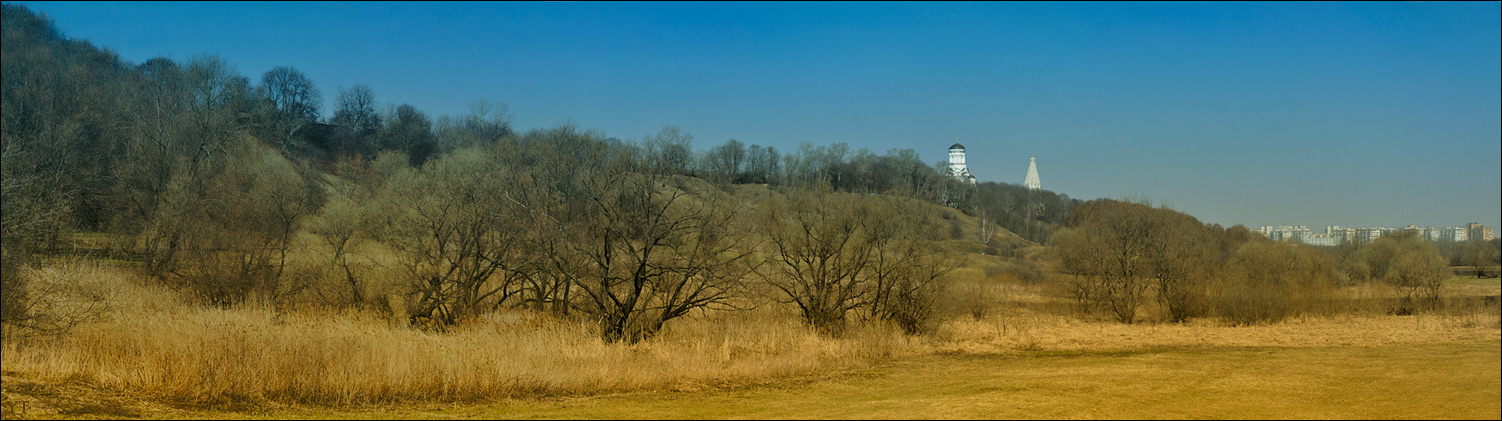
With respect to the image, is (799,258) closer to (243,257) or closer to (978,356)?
(978,356)

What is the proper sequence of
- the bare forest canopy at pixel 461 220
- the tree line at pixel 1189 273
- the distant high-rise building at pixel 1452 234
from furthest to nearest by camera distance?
the tree line at pixel 1189 273 → the distant high-rise building at pixel 1452 234 → the bare forest canopy at pixel 461 220

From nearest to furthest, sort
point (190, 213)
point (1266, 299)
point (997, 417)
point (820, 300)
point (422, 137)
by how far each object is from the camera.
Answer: point (997, 417)
point (820, 300)
point (190, 213)
point (1266, 299)
point (422, 137)

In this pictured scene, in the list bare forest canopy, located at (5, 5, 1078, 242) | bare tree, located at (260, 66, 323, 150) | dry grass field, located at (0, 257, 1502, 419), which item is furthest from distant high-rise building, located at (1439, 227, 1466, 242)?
bare tree, located at (260, 66, 323, 150)

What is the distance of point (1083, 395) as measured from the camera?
474 inches

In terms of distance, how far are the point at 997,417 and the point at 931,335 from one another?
13077 mm

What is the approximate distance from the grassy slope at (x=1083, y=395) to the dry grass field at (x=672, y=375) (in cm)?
5

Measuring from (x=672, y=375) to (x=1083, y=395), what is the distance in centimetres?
678

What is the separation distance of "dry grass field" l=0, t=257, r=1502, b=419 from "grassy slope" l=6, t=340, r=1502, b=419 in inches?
2.1

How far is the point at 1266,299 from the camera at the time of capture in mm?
29938

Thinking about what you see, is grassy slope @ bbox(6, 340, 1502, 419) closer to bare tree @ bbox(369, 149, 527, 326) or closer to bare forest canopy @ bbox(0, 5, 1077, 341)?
bare forest canopy @ bbox(0, 5, 1077, 341)

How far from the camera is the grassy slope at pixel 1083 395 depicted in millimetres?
10625

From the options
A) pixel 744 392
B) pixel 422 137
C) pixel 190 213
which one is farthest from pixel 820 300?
pixel 422 137

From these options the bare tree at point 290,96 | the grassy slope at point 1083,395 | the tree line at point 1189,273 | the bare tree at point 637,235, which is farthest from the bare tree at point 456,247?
the bare tree at point 290,96

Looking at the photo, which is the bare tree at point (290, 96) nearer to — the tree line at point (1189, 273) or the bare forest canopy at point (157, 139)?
the bare forest canopy at point (157, 139)
